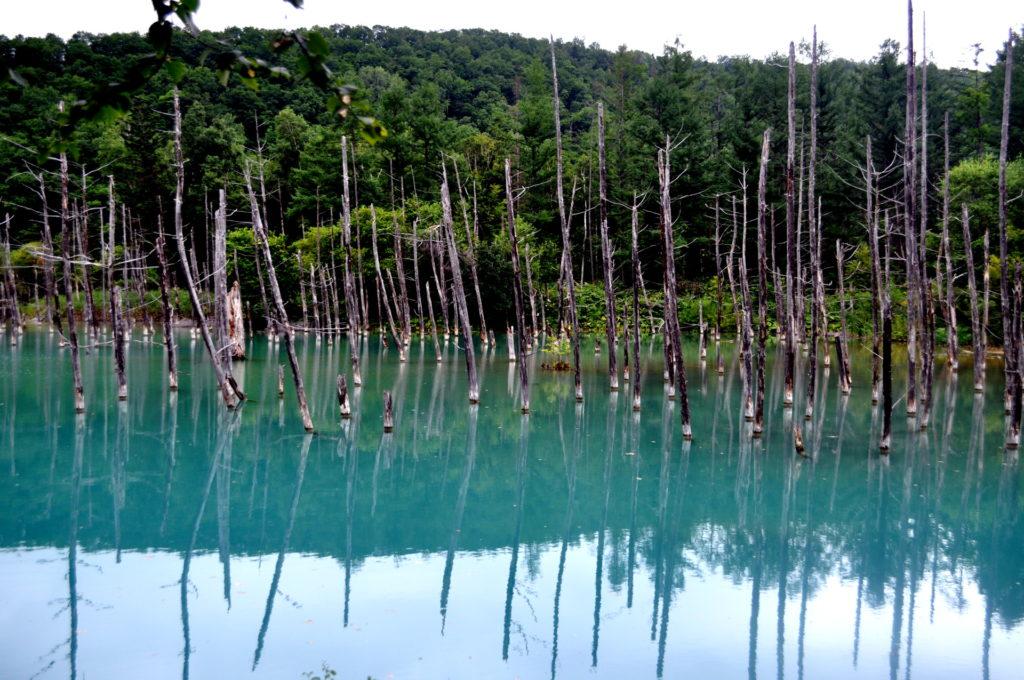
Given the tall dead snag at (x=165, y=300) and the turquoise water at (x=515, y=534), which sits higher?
the tall dead snag at (x=165, y=300)

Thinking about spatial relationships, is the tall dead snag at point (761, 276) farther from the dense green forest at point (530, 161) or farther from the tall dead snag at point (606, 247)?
the dense green forest at point (530, 161)

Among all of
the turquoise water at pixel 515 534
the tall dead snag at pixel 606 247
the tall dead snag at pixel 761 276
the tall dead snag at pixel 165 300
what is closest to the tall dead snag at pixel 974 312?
the turquoise water at pixel 515 534

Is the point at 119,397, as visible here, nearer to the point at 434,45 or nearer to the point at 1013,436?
the point at 1013,436

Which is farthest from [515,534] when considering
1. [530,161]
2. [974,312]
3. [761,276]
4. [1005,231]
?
[530,161]

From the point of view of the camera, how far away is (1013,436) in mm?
14016

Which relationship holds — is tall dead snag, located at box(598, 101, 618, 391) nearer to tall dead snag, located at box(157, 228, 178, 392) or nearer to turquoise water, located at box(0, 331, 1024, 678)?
turquoise water, located at box(0, 331, 1024, 678)

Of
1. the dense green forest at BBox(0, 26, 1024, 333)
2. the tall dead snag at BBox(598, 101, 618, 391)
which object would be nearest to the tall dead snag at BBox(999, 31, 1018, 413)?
the tall dead snag at BBox(598, 101, 618, 391)

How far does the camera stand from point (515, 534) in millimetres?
9852

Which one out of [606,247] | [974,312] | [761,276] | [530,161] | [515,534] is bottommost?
[515,534]

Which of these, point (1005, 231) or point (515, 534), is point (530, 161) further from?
point (515, 534)

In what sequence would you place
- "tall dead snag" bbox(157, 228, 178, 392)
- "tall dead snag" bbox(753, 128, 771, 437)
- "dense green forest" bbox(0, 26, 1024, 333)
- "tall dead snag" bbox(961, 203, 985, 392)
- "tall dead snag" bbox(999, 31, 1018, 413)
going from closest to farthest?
1. "tall dead snag" bbox(999, 31, 1018, 413)
2. "tall dead snag" bbox(753, 128, 771, 437)
3. "tall dead snag" bbox(157, 228, 178, 392)
4. "tall dead snag" bbox(961, 203, 985, 392)
5. "dense green forest" bbox(0, 26, 1024, 333)

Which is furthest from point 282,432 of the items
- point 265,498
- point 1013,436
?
point 1013,436

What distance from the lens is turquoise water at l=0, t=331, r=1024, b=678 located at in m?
6.76

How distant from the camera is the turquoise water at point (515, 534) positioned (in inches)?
266
